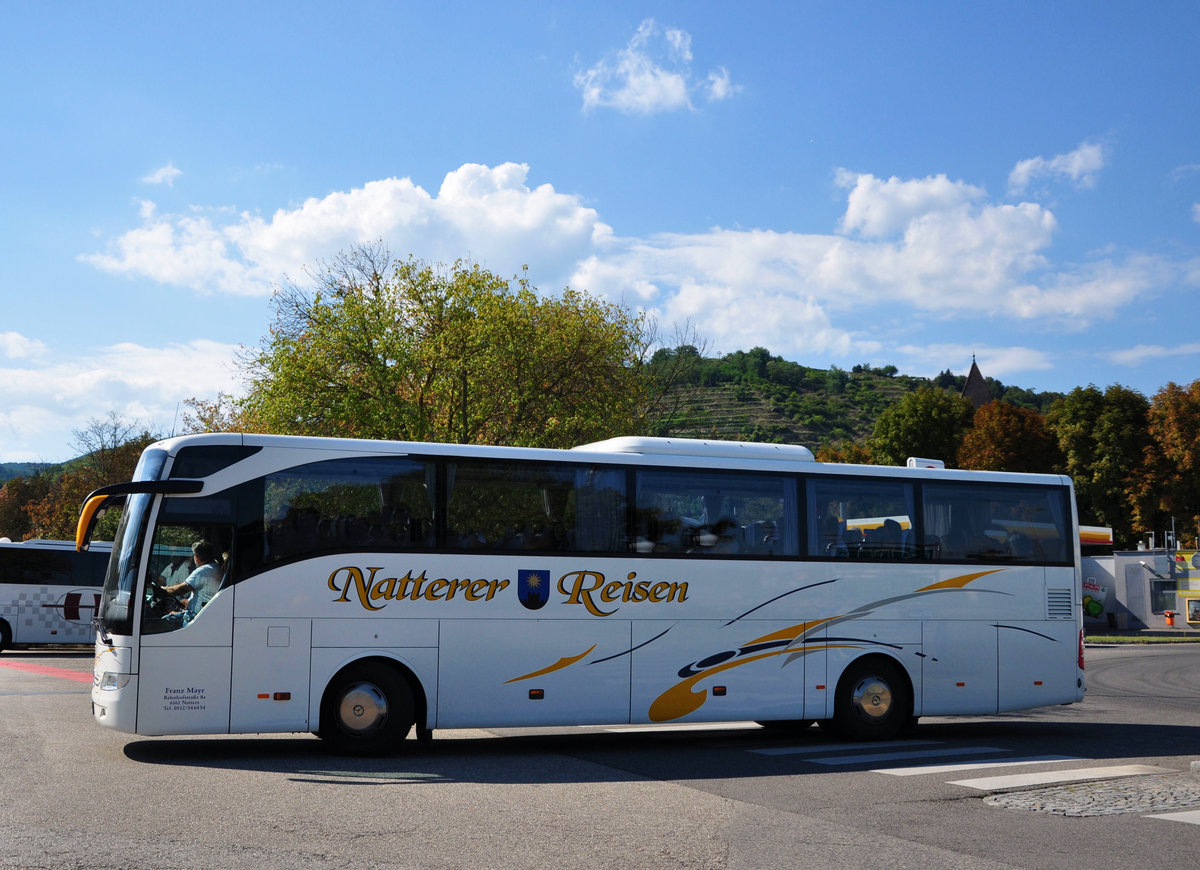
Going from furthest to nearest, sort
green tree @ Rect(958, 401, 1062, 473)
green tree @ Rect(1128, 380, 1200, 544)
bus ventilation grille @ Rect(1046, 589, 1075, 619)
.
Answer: green tree @ Rect(958, 401, 1062, 473) < green tree @ Rect(1128, 380, 1200, 544) < bus ventilation grille @ Rect(1046, 589, 1075, 619)

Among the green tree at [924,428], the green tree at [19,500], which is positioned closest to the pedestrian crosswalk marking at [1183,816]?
the green tree at [924,428]

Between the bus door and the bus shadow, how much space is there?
476 mm

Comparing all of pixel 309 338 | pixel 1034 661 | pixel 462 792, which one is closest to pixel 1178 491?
pixel 309 338

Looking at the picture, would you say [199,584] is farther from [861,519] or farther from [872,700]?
[872,700]

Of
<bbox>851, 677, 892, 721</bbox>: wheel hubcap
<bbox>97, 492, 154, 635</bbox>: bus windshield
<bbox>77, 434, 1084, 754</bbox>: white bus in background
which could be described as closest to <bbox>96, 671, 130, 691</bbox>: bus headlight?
<bbox>77, 434, 1084, 754</bbox>: white bus in background

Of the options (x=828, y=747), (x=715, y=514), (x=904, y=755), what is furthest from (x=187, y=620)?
(x=904, y=755)

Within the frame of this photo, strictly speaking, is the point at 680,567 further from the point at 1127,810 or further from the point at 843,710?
the point at 1127,810

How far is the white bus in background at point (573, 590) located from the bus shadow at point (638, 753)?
38 centimetres

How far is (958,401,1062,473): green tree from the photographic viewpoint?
254 feet

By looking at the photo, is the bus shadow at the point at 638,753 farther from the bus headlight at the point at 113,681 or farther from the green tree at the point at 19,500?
the green tree at the point at 19,500

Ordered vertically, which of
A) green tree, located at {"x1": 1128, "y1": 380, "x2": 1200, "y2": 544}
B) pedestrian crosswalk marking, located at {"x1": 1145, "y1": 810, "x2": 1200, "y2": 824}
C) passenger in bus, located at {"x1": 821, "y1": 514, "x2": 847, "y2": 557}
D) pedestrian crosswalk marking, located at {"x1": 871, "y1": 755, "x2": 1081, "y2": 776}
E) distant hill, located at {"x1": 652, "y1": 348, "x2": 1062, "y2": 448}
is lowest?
pedestrian crosswalk marking, located at {"x1": 871, "y1": 755, "x2": 1081, "y2": 776}

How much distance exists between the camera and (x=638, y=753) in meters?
12.2

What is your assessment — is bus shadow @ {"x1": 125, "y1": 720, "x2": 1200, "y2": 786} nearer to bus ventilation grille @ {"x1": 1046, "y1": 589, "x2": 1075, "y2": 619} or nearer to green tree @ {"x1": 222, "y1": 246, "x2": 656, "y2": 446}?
bus ventilation grille @ {"x1": 1046, "y1": 589, "x2": 1075, "y2": 619}

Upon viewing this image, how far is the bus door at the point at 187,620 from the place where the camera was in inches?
417
